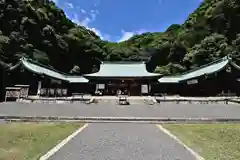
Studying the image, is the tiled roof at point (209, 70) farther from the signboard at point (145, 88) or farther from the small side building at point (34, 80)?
the small side building at point (34, 80)

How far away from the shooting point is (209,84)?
25.3 metres

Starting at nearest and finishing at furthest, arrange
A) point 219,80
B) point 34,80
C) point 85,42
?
point 34,80
point 219,80
point 85,42

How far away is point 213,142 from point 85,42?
47809 mm

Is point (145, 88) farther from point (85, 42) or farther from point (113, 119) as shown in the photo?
point (85, 42)

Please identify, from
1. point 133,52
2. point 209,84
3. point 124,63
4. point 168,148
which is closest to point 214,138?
point 168,148

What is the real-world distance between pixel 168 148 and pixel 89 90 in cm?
2491

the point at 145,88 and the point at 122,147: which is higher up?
the point at 145,88

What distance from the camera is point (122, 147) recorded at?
16.6 ft

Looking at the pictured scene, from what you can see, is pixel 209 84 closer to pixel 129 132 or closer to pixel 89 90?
pixel 89 90

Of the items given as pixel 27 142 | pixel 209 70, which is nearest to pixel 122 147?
pixel 27 142

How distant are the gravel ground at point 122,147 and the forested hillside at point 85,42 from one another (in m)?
24.9

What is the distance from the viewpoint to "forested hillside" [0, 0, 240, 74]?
35.3 meters

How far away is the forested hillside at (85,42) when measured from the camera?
116 feet

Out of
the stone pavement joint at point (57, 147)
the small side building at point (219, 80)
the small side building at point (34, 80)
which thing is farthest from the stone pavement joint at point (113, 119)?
A: the small side building at point (219, 80)
